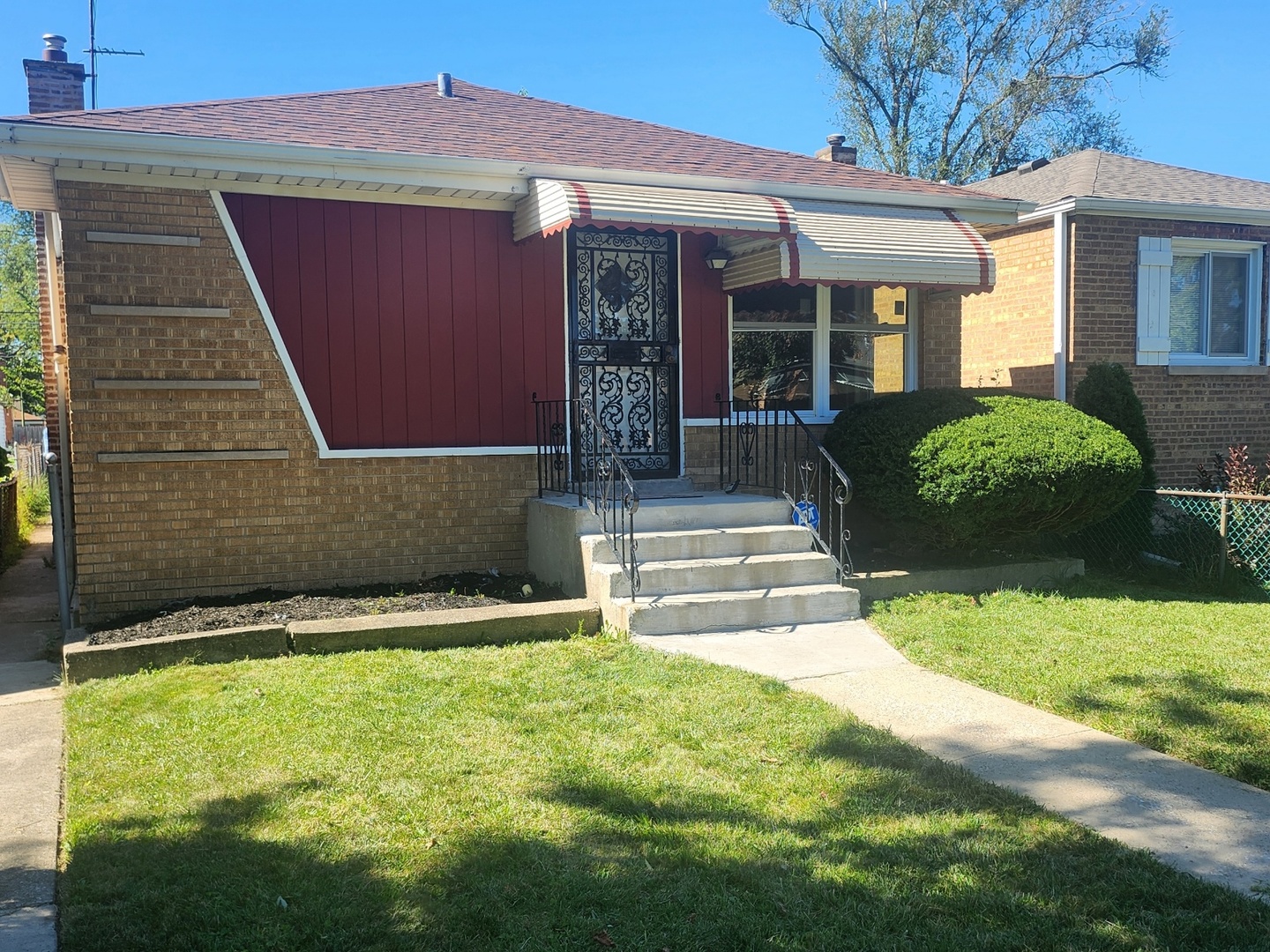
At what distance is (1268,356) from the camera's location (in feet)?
39.1

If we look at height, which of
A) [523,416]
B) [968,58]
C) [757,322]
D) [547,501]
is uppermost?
[968,58]

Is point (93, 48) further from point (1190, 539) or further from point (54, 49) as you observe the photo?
point (1190, 539)

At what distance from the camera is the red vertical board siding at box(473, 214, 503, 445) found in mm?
8641

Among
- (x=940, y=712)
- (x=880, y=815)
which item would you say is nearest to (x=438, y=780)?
(x=880, y=815)

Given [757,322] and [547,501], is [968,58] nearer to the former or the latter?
[757,322]

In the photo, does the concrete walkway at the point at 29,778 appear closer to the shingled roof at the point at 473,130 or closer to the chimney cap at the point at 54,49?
the shingled roof at the point at 473,130

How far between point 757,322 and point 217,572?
540cm

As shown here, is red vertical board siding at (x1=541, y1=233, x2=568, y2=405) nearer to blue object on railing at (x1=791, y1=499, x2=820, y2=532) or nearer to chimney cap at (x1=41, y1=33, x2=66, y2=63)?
blue object on railing at (x1=791, y1=499, x2=820, y2=532)

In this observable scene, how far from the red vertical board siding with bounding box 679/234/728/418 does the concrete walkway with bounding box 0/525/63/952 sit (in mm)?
5649

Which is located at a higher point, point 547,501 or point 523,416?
point 523,416

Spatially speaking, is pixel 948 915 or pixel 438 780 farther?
pixel 438 780

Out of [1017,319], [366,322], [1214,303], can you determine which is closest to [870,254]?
[1017,319]

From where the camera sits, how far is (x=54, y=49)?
12.1m

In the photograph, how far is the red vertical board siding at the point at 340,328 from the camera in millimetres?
8141
